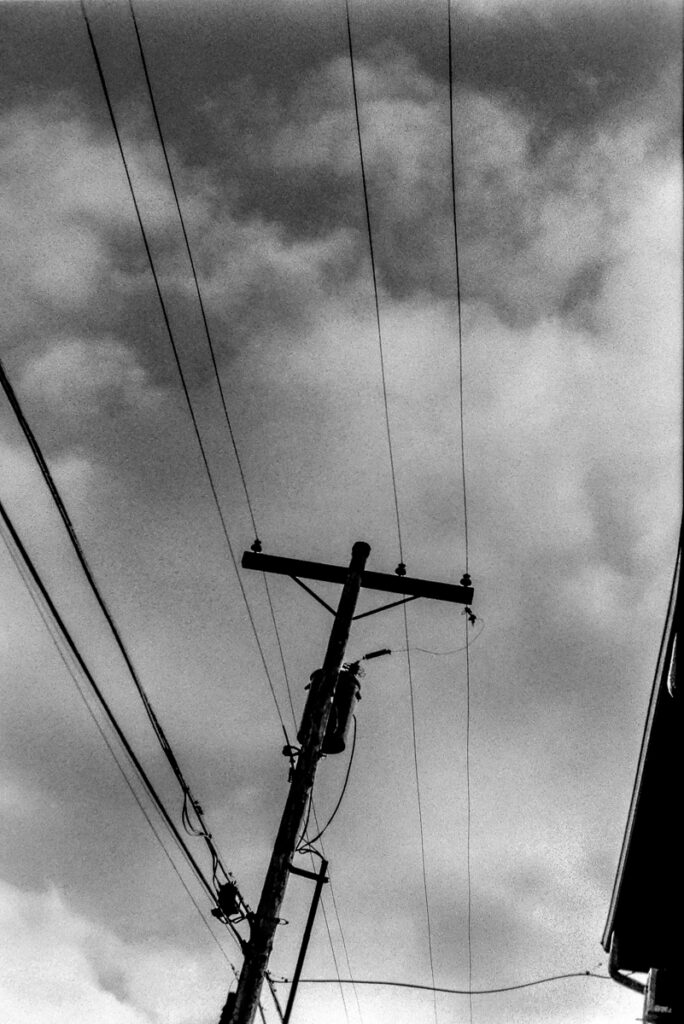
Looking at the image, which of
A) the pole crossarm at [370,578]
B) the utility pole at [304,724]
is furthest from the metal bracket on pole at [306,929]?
the pole crossarm at [370,578]

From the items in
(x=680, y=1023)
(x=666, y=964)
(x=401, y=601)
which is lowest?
(x=680, y=1023)

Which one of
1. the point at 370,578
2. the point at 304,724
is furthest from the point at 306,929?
the point at 370,578

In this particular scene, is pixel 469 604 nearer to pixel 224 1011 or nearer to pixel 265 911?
pixel 265 911

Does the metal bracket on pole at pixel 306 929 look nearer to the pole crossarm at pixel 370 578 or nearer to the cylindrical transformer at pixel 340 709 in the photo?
the cylindrical transformer at pixel 340 709

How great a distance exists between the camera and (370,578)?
29.6 feet

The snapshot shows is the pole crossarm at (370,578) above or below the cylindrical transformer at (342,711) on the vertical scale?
above

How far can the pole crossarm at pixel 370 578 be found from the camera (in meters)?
8.91

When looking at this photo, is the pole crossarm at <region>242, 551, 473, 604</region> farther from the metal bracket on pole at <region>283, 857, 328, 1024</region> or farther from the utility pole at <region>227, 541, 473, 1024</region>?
the metal bracket on pole at <region>283, 857, 328, 1024</region>

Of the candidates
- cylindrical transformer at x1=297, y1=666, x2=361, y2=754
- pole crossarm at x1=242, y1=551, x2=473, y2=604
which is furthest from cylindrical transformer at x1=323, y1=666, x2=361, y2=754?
pole crossarm at x1=242, y1=551, x2=473, y2=604

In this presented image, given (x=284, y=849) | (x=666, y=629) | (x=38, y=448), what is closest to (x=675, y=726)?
(x=666, y=629)

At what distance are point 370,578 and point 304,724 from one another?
247cm

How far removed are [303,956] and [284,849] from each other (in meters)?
2.05

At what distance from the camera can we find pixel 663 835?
21.6 ft

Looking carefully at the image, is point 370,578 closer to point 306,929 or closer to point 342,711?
point 342,711
